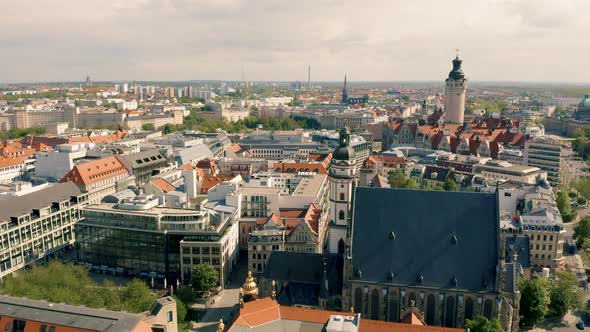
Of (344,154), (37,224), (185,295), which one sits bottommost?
(185,295)

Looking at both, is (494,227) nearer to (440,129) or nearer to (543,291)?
(543,291)

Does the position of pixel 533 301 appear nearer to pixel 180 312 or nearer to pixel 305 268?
pixel 305 268

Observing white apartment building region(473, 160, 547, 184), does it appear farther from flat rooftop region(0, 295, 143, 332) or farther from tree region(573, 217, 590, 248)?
flat rooftop region(0, 295, 143, 332)

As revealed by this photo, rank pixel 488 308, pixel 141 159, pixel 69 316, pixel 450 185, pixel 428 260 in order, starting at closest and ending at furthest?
pixel 69 316
pixel 488 308
pixel 428 260
pixel 450 185
pixel 141 159

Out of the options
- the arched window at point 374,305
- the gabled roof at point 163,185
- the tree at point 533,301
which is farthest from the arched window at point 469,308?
the gabled roof at point 163,185

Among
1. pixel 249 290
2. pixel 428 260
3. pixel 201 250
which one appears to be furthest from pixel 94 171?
pixel 428 260

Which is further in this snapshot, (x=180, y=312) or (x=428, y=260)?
(x=180, y=312)

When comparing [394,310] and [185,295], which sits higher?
[394,310]

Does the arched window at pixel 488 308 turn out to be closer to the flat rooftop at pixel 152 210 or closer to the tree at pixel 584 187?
the flat rooftop at pixel 152 210
